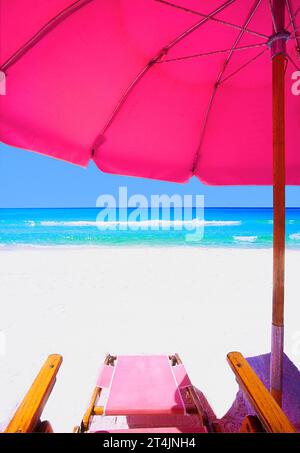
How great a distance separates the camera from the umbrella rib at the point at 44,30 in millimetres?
1620

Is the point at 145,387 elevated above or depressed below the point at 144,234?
below

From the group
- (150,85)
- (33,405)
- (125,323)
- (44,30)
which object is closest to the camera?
(33,405)

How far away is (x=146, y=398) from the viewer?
7.44 feet

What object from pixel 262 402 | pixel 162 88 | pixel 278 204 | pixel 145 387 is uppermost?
pixel 162 88

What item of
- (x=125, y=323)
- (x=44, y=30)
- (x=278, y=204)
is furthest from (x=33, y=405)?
(x=125, y=323)

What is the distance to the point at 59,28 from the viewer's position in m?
1.69

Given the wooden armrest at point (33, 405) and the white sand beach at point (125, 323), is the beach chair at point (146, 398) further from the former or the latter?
the wooden armrest at point (33, 405)

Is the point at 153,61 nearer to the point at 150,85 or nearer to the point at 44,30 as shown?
the point at 150,85

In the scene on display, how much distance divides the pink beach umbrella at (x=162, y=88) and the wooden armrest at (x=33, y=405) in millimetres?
1299

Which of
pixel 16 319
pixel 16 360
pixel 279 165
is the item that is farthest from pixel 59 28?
pixel 16 319

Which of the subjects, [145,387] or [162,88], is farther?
[145,387]

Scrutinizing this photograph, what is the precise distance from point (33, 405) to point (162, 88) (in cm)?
217

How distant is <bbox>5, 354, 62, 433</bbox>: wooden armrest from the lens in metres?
1.14
